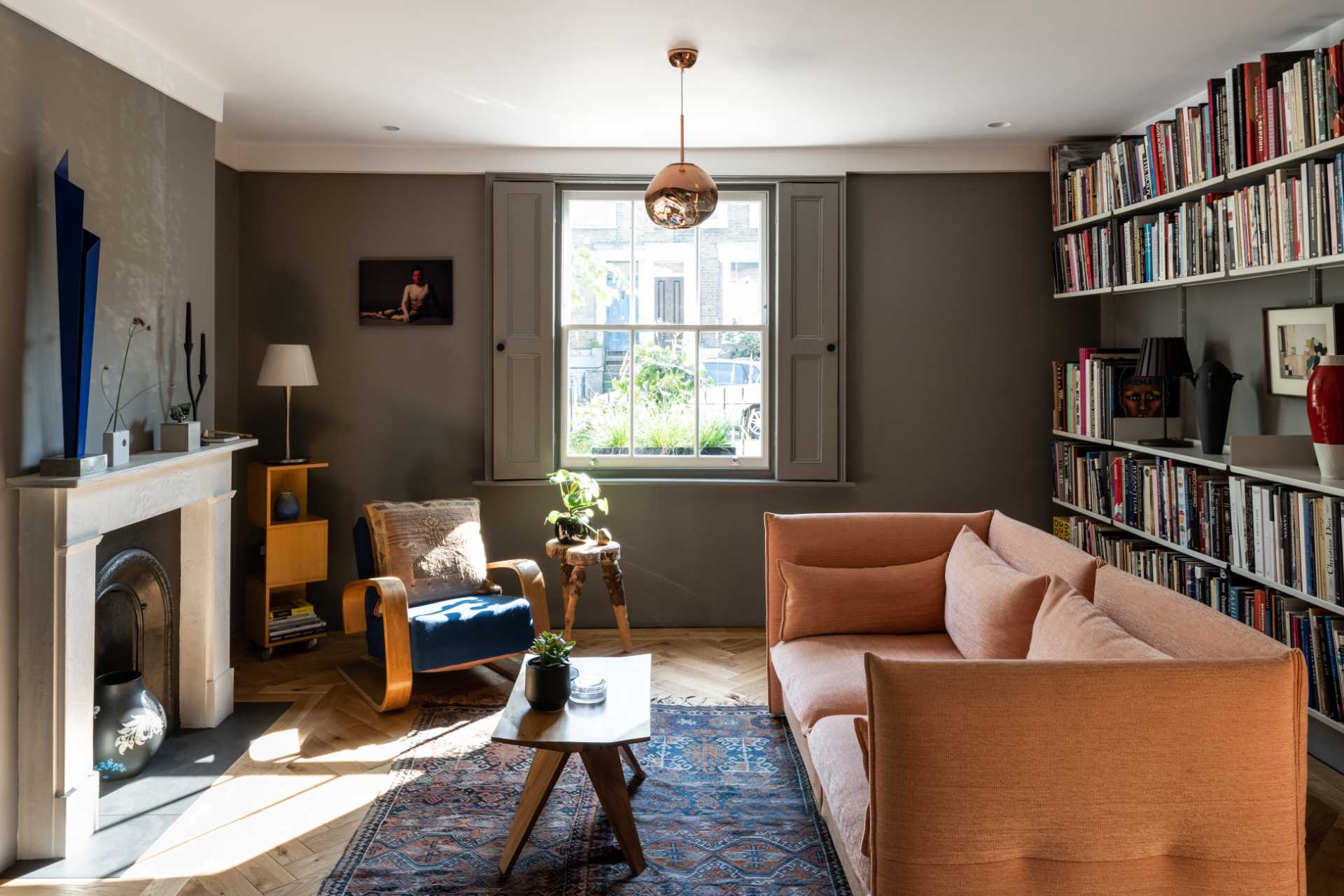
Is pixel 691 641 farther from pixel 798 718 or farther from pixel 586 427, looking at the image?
pixel 798 718

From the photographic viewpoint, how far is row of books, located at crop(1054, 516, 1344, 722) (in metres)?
3.09

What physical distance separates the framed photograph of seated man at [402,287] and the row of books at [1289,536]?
164 inches

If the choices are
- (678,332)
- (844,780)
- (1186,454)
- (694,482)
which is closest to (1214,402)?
(1186,454)

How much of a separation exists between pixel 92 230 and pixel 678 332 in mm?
3053

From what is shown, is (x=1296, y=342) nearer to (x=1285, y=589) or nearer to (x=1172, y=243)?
(x=1172, y=243)

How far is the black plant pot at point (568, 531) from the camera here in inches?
191

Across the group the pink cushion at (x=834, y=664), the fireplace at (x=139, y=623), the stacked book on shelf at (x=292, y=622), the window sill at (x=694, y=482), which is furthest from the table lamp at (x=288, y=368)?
the pink cushion at (x=834, y=664)

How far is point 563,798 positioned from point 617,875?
54 cm

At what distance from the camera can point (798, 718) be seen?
2973 millimetres

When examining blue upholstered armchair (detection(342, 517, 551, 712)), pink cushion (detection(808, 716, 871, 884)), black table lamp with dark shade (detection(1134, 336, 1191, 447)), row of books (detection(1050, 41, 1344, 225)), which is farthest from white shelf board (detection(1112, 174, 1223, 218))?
blue upholstered armchair (detection(342, 517, 551, 712))

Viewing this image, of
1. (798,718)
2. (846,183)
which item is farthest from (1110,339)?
(798,718)

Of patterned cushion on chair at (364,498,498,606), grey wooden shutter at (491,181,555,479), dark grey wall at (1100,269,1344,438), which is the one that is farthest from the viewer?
grey wooden shutter at (491,181,555,479)

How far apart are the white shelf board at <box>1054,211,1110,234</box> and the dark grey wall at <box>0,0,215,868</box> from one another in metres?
4.32

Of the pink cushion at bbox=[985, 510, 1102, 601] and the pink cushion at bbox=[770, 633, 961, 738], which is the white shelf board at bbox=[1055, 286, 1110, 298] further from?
the pink cushion at bbox=[770, 633, 961, 738]
